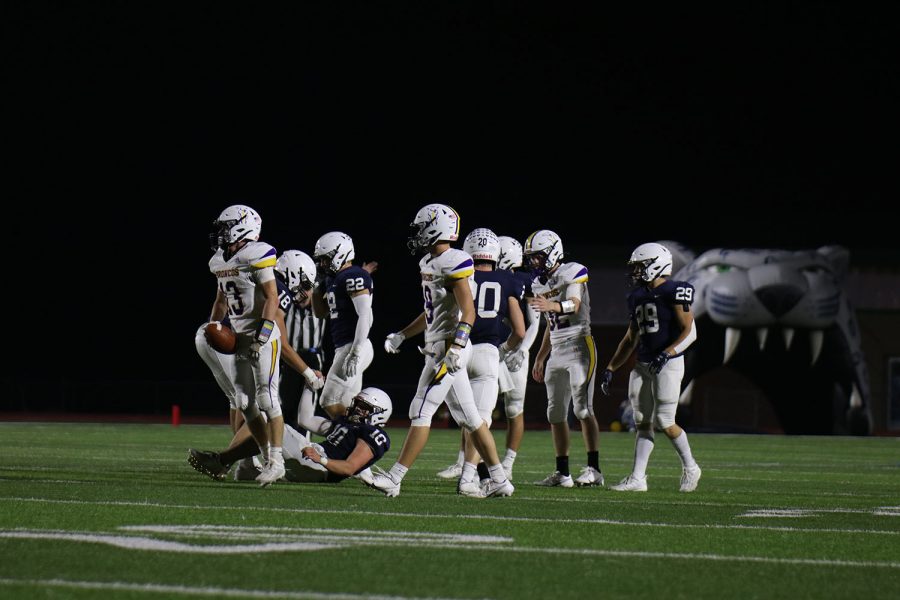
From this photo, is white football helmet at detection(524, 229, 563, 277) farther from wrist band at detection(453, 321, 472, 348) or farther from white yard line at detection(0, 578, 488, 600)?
white yard line at detection(0, 578, 488, 600)

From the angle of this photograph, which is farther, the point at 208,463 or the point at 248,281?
the point at 208,463

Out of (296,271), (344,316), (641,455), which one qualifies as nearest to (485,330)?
(641,455)

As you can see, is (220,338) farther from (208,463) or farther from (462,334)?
(462,334)

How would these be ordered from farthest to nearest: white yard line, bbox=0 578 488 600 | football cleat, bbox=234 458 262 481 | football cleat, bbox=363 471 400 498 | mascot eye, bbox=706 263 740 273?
mascot eye, bbox=706 263 740 273, football cleat, bbox=234 458 262 481, football cleat, bbox=363 471 400 498, white yard line, bbox=0 578 488 600

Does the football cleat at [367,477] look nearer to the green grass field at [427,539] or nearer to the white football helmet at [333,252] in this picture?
the green grass field at [427,539]

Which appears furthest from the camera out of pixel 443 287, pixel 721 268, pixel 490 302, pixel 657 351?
pixel 721 268

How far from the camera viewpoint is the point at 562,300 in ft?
32.8

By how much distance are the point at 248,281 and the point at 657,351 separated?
2.78 metres

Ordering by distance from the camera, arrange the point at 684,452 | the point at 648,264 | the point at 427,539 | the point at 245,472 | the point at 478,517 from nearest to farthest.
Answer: the point at 427,539, the point at 478,517, the point at 245,472, the point at 684,452, the point at 648,264

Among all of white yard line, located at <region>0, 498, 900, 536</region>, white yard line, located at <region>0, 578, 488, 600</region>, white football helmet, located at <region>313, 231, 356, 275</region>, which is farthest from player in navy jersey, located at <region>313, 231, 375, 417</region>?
white yard line, located at <region>0, 578, 488, 600</region>

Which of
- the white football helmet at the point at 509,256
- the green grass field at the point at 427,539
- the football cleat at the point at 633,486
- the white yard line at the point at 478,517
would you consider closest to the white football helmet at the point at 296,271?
the white football helmet at the point at 509,256

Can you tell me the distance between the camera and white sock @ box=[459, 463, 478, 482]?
8.57m

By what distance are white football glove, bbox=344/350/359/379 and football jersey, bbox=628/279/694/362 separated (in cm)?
194

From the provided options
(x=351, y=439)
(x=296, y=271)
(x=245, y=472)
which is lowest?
(x=245, y=472)
